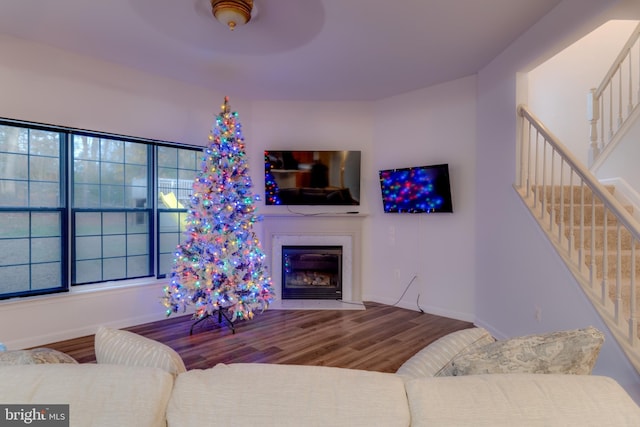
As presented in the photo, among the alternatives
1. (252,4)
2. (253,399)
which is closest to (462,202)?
(252,4)

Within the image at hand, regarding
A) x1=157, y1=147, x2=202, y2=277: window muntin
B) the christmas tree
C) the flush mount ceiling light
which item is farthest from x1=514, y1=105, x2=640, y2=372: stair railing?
x1=157, y1=147, x2=202, y2=277: window muntin

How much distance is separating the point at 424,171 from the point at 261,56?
7.70 ft

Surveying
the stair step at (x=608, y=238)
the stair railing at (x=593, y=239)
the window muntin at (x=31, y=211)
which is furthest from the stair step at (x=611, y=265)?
the window muntin at (x=31, y=211)

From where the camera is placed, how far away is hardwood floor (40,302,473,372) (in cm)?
297

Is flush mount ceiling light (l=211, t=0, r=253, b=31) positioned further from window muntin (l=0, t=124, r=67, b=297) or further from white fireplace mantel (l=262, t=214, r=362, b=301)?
white fireplace mantel (l=262, t=214, r=362, b=301)

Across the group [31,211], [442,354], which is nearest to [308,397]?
[442,354]

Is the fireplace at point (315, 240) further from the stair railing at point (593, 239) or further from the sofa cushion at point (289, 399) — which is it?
the sofa cushion at point (289, 399)

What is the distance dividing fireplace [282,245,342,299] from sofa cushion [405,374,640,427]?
3.99 metres

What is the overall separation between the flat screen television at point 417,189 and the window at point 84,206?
2.62 meters

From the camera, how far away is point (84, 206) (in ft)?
11.9

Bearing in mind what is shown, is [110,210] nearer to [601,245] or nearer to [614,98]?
[601,245]

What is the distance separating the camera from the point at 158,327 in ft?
12.4

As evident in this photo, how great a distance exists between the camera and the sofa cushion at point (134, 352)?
108cm

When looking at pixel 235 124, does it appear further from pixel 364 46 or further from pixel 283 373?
pixel 283 373
